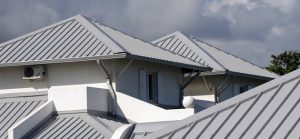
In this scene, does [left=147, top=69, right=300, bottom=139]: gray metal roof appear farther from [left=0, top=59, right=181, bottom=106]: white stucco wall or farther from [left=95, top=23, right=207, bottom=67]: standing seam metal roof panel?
[left=95, top=23, right=207, bottom=67]: standing seam metal roof panel

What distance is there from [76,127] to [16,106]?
3432 mm

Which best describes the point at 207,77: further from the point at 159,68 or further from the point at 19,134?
the point at 19,134

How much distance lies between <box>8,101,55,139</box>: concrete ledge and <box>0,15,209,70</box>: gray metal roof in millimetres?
2333

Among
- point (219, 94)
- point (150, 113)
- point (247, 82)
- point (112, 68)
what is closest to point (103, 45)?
point (112, 68)

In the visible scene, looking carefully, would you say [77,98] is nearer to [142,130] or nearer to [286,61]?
[142,130]

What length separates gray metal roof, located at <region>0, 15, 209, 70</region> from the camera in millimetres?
28016

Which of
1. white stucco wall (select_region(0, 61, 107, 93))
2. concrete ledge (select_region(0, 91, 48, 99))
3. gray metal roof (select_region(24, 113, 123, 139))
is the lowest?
gray metal roof (select_region(24, 113, 123, 139))

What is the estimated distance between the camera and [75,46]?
2897cm

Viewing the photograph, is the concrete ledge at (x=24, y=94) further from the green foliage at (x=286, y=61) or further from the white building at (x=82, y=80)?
the green foliage at (x=286, y=61)

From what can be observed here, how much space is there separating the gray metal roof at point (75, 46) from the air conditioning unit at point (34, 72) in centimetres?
40

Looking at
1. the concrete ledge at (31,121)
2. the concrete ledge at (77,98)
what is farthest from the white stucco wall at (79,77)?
the concrete ledge at (31,121)

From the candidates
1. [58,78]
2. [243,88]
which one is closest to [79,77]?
[58,78]

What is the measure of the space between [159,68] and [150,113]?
190 inches

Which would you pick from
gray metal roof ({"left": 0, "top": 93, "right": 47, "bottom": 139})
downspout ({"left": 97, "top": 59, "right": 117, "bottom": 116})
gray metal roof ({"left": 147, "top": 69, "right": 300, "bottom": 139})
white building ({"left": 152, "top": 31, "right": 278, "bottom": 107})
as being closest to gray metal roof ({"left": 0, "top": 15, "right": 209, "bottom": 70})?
downspout ({"left": 97, "top": 59, "right": 117, "bottom": 116})
